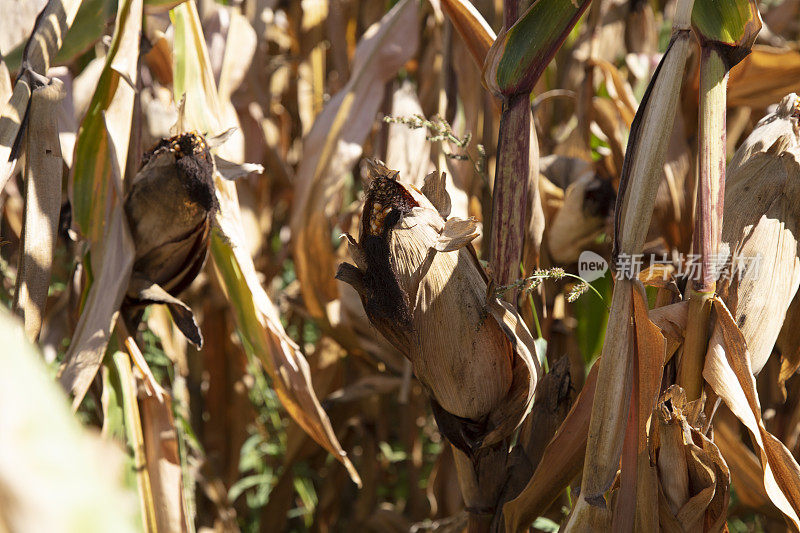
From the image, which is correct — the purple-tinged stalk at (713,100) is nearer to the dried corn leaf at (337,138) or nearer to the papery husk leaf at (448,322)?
the papery husk leaf at (448,322)

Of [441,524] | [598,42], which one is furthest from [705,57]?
[598,42]

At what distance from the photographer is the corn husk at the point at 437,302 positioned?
463 millimetres

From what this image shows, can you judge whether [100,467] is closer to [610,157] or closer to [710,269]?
[710,269]

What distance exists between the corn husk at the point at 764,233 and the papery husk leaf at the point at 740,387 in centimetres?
5

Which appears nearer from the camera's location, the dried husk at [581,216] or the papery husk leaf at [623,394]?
the papery husk leaf at [623,394]

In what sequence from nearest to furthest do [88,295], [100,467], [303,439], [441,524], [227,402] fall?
[100,467], [88,295], [441,524], [303,439], [227,402]

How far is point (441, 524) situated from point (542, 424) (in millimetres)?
215

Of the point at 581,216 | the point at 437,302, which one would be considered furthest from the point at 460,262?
the point at 581,216

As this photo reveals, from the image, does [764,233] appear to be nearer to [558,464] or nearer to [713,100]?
[713,100]

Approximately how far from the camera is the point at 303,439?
3.31 ft

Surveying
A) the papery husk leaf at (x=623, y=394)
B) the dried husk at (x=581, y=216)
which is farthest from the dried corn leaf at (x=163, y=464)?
the dried husk at (x=581, y=216)

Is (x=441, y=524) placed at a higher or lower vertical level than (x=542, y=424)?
lower

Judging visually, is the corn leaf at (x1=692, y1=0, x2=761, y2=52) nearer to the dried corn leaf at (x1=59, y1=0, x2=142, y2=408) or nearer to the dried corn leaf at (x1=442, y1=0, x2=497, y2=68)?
the dried corn leaf at (x1=442, y1=0, x2=497, y2=68)

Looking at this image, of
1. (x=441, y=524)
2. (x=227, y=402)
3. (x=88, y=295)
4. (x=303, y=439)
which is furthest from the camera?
(x=227, y=402)
